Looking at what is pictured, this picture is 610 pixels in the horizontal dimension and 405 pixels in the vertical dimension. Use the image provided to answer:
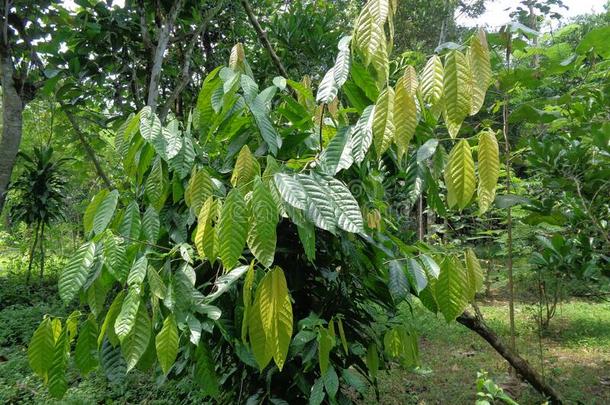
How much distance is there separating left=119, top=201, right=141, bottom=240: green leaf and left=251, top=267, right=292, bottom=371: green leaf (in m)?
0.43

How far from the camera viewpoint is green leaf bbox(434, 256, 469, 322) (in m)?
0.81

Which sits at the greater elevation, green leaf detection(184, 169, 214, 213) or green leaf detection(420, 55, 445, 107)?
green leaf detection(420, 55, 445, 107)

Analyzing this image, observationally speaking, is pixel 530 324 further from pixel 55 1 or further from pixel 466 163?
pixel 55 1

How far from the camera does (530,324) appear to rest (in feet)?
15.6

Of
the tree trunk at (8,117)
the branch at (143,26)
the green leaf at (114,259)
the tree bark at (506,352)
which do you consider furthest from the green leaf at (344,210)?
the tree trunk at (8,117)

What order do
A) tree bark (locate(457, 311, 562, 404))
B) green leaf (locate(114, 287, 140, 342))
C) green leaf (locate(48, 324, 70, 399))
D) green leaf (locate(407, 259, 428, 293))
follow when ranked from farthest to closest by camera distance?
tree bark (locate(457, 311, 562, 404)) < green leaf (locate(407, 259, 428, 293)) < green leaf (locate(48, 324, 70, 399)) < green leaf (locate(114, 287, 140, 342))

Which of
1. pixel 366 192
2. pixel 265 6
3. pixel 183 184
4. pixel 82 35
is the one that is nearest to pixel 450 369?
pixel 366 192

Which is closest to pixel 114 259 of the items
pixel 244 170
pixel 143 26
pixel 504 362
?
pixel 244 170

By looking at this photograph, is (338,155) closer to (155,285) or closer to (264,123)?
(264,123)

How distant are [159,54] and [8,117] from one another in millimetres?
1393

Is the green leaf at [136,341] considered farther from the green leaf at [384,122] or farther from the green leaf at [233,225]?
the green leaf at [384,122]

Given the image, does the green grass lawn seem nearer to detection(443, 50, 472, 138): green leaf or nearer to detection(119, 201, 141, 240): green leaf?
detection(119, 201, 141, 240): green leaf

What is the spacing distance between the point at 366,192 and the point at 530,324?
4.36 m

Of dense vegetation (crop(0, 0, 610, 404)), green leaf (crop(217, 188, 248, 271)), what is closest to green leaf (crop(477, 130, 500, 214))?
dense vegetation (crop(0, 0, 610, 404))
